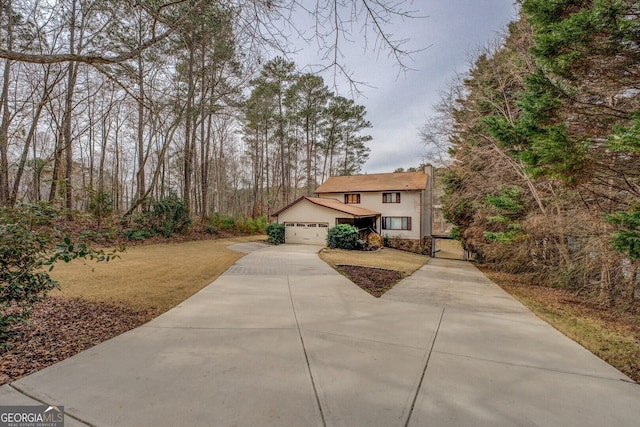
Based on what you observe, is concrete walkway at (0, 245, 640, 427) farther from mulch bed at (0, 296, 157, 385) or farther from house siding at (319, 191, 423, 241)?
house siding at (319, 191, 423, 241)

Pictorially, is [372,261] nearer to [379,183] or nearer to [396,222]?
[396,222]

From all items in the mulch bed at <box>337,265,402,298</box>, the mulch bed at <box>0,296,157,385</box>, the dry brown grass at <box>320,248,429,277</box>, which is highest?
the mulch bed at <box>0,296,157,385</box>

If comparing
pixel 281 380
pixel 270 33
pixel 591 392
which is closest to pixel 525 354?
pixel 591 392

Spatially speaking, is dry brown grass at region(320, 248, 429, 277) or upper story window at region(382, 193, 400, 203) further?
upper story window at region(382, 193, 400, 203)

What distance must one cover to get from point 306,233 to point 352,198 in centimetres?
660

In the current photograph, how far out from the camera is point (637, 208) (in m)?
4.70

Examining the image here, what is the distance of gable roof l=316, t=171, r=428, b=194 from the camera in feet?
72.6

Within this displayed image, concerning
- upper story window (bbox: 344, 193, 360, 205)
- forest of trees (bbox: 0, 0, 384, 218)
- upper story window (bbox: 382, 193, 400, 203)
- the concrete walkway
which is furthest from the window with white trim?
the concrete walkway

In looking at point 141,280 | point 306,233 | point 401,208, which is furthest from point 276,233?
point 141,280

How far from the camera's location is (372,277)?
27.9 ft

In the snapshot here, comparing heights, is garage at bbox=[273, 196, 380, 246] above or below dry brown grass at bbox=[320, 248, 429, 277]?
above

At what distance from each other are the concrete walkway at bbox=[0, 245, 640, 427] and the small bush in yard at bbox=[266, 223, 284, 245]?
46.1ft

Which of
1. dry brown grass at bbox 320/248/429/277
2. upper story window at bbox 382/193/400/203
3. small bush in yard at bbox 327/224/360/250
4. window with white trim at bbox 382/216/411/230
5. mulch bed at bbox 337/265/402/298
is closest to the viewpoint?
mulch bed at bbox 337/265/402/298

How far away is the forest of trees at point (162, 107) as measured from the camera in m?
3.38
